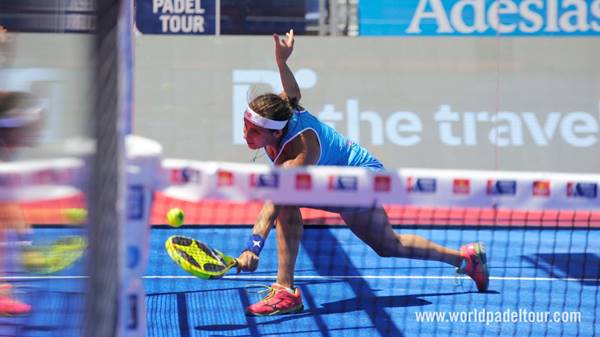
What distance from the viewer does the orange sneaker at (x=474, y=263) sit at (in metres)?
6.46

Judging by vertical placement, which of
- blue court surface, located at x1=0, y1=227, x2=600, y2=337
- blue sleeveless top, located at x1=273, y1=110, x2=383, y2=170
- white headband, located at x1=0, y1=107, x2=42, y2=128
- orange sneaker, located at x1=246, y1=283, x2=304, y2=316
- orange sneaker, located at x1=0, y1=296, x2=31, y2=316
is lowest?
blue court surface, located at x1=0, y1=227, x2=600, y2=337

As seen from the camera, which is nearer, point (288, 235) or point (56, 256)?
point (56, 256)

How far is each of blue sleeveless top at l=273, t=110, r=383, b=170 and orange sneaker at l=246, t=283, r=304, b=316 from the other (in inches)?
29.7

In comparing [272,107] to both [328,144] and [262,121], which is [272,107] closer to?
[262,121]

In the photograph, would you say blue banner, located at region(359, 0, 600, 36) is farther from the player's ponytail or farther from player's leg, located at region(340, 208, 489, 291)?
the player's ponytail

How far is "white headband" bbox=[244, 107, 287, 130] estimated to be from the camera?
575 cm

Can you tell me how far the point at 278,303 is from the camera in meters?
6.12

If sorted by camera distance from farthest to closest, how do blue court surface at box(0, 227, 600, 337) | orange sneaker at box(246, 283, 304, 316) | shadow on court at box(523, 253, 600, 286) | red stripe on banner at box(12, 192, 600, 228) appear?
red stripe on banner at box(12, 192, 600, 228)
shadow on court at box(523, 253, 600, 286)
orange sneaker at box(246, 283, 304, 316)
blue court surface at box(0, 227, 600, 337)

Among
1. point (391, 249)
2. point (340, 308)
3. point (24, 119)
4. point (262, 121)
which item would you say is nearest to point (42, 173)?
point (24, 119)

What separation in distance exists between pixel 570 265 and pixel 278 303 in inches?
118

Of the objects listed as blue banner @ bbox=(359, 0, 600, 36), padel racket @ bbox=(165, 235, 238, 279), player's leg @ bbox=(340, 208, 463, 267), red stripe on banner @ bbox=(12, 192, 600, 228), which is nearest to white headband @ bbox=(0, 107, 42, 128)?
padel racket @ bbox=(165, 235, 238, 279)

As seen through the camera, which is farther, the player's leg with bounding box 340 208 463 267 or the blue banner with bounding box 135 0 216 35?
the blue banner with bounding box 135 0 216 35

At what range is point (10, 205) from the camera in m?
3.42

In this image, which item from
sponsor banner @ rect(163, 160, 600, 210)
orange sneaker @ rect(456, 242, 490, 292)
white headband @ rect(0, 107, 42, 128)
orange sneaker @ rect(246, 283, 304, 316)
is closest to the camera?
white headband @ rect(0, 107, 42, 128)
